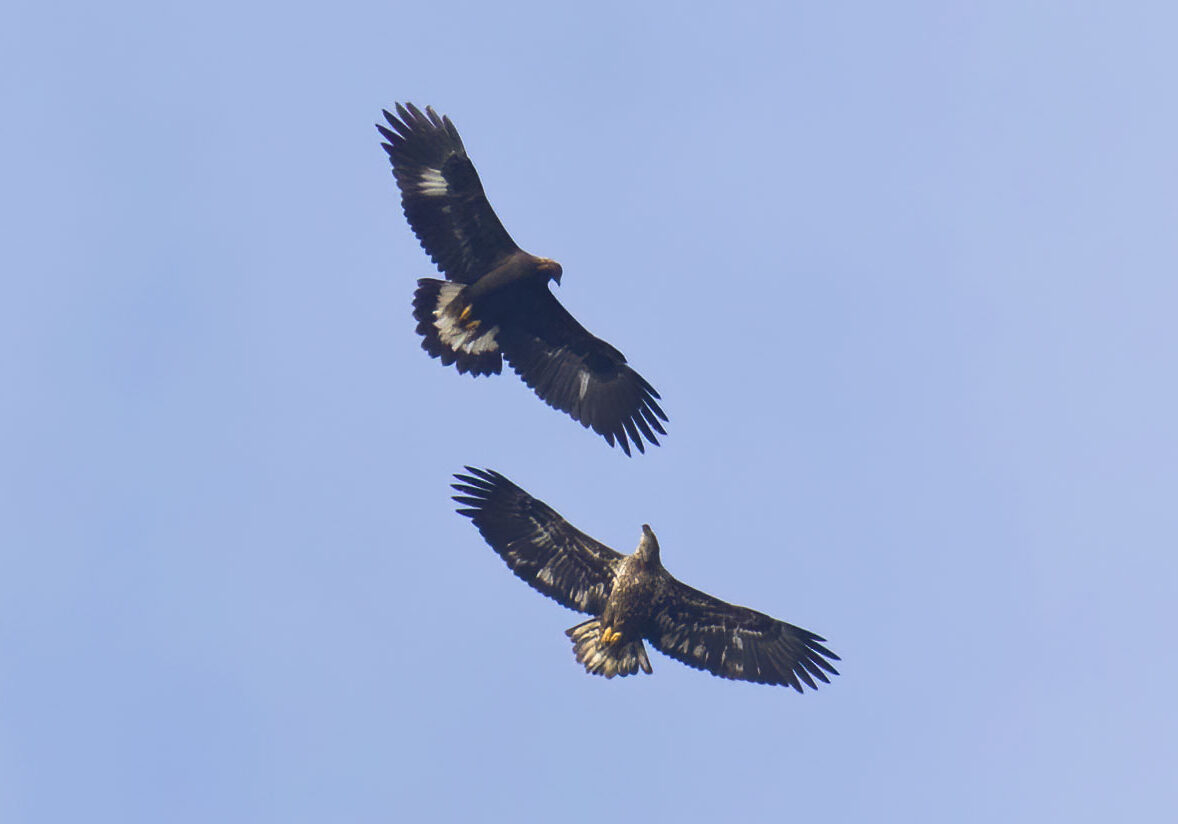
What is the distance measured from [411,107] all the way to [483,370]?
9.91ft

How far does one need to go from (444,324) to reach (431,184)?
5.24 ft

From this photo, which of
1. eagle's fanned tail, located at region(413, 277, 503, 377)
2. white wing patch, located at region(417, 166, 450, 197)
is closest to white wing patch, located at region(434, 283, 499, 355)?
eagle's fanned tail, located at region(413, 277, 503, 377)

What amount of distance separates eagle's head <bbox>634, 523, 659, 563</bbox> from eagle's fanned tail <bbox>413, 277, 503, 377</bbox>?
9.21 feet

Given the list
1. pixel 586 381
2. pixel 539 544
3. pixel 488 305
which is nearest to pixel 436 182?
pixel 488 305

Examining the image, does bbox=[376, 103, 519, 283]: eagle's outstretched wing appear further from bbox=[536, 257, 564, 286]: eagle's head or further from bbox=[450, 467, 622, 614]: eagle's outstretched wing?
bbox=[450, 467, 622, 614]: eagle's outstretched wing

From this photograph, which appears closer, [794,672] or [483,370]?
[794,672]

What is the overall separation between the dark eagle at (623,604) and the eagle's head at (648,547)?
1 cm

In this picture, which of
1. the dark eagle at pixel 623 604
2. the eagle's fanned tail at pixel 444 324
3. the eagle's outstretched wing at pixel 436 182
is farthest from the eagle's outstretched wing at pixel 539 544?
the eagle's outstretched wing at pixel 436 182

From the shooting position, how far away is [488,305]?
15469 millimetres

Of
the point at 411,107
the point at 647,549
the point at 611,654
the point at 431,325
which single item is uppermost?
the point at 411,107

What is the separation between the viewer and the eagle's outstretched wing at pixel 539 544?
48.5ft

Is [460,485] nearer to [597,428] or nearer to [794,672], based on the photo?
[597,428]

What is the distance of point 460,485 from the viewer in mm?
14977

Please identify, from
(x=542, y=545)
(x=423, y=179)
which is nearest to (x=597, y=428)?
(x=542, y=545)
